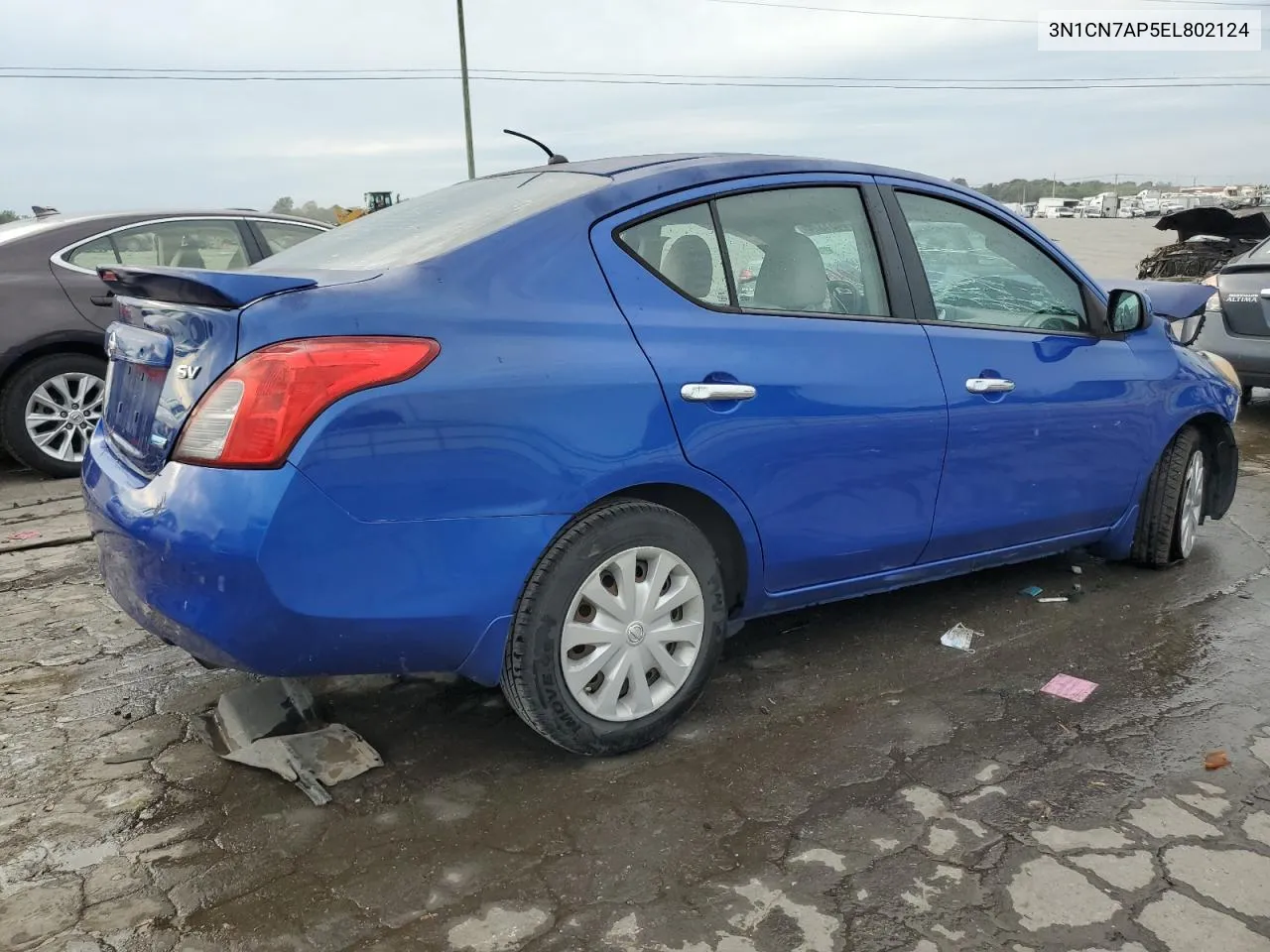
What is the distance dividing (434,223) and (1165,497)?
124 inches

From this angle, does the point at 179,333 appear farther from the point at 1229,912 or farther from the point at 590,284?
the point at 1229,912

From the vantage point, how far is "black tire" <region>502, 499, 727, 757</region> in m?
2.63

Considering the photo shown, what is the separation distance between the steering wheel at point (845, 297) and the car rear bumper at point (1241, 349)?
5224 mm

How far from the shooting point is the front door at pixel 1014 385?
346cm

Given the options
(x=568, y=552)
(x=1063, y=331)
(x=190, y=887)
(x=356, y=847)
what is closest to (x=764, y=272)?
(x=568, y=552)

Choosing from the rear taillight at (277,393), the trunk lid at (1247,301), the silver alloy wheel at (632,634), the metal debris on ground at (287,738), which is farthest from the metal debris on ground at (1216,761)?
the trunk lid at (1247,301)

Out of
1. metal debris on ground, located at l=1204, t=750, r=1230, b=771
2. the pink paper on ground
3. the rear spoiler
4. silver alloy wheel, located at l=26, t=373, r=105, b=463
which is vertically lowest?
the pink paper on ground

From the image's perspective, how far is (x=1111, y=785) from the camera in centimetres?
275

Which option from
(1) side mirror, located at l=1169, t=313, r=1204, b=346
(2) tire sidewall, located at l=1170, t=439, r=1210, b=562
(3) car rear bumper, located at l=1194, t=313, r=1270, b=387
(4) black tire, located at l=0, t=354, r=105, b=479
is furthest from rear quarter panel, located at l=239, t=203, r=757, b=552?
(3) car rear bumper, located at l=1194, t=313, r=1270, b=387

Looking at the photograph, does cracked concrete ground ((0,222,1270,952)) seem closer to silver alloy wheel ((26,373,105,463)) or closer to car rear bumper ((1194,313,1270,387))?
silver alloy wheel ((26,373,105,463))

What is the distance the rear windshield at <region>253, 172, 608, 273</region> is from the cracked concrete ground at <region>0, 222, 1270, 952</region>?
4.43 ft

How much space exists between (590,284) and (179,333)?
1014 millimetres

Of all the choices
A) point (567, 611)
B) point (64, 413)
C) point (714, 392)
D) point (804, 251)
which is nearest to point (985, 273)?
point (804, 251)

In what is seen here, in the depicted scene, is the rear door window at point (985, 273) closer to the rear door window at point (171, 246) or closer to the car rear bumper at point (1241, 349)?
the car rear bumper at point (1241, 349)
